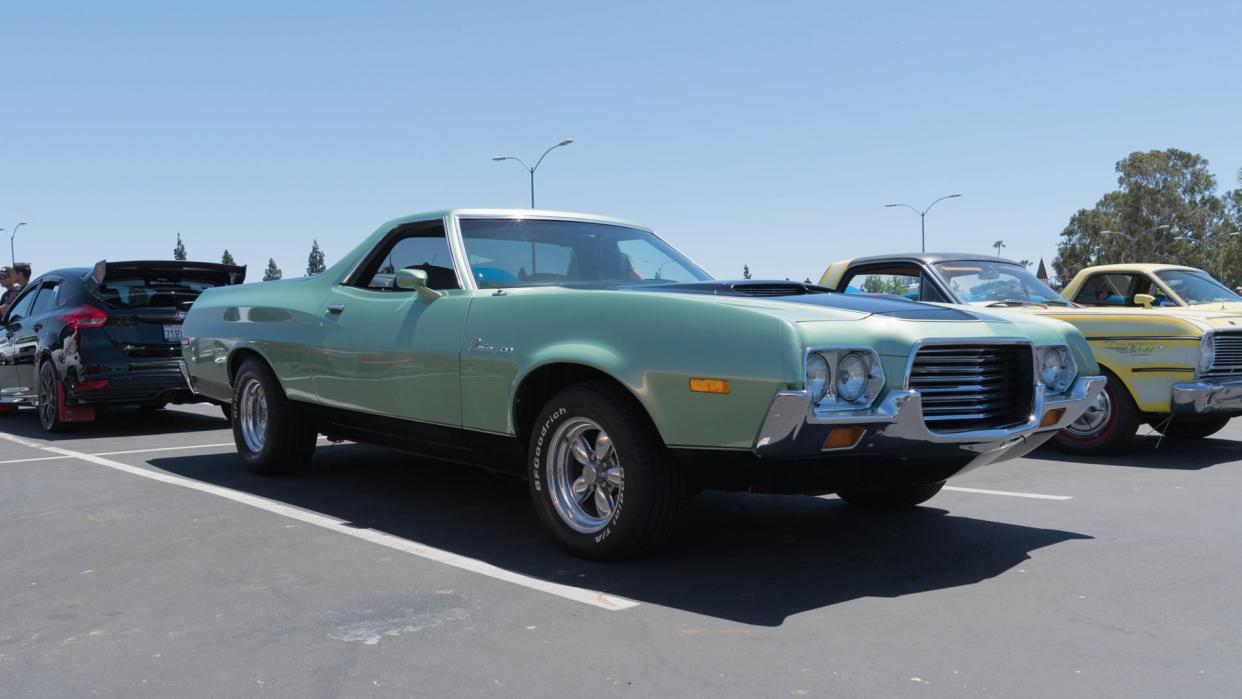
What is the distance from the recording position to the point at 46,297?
1040 centimetres

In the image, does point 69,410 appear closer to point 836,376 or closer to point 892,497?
point 892,497

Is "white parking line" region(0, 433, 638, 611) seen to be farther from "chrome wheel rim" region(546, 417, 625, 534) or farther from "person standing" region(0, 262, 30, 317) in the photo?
"person standing" region(0, 262, 30, 317)

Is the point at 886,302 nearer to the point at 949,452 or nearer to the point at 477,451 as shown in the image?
the point at 949,452

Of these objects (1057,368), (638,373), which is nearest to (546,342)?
(638,373)

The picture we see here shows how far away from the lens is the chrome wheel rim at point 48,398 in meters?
9.68

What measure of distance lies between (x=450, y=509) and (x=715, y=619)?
2423 mm

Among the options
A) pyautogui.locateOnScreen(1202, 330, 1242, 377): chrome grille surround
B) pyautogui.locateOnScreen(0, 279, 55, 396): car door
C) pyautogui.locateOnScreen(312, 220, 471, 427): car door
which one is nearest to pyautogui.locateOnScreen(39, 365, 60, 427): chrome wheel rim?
pyautogui.locateOnScreen(0, 279, 55, 396): car door

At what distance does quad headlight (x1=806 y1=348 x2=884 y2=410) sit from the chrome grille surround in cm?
526

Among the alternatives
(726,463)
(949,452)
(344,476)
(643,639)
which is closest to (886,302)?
(949,452)

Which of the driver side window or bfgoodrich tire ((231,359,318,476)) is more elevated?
the driver side window

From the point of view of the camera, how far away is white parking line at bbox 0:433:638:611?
12.7ft

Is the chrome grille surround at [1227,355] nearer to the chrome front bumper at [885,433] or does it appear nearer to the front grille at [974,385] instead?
the front grille at [974,385]

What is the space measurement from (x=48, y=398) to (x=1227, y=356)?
10.4m

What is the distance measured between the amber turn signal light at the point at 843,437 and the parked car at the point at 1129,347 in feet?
15.3
